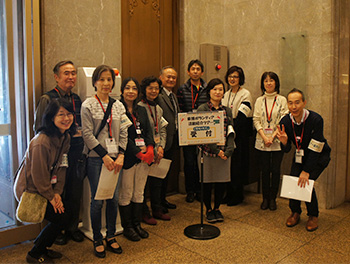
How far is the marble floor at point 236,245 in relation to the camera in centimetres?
301

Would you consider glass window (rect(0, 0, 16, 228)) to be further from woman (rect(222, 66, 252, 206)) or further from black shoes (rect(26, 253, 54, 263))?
woman (rect(222, 66, 252, 206))

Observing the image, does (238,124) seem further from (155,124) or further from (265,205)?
(155,124)

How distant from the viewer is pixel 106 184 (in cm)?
301

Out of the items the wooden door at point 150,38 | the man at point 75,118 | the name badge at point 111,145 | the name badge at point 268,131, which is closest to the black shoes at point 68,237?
the man at point 75,118

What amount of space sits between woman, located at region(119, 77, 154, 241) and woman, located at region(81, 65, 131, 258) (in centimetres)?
23

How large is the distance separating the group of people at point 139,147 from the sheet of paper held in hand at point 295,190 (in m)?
0.06

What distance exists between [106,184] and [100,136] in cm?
41

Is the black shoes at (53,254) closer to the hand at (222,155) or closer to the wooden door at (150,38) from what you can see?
the hand at (222,155)

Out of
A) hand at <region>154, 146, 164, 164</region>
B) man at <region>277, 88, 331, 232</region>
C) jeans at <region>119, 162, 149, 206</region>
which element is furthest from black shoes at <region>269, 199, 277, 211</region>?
jeans at <region>119, 162, 149, 206</region>

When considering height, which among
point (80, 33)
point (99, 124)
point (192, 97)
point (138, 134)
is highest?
point (80, 33)

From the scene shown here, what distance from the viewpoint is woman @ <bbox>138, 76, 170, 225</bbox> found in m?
3.74

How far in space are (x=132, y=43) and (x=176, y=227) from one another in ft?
7.49

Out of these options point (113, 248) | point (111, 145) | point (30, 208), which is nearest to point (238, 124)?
point (111, 145)

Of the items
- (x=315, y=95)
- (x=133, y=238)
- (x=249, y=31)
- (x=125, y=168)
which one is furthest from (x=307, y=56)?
(x=133, y=238)
